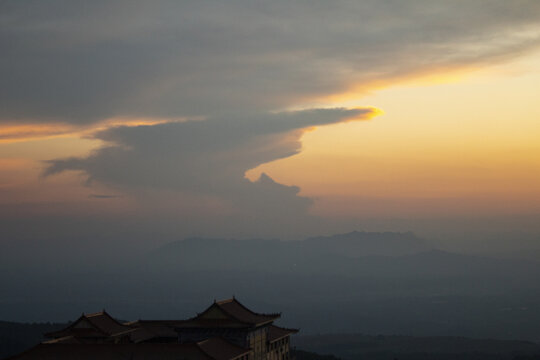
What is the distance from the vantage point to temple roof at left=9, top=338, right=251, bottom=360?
54.4 metres

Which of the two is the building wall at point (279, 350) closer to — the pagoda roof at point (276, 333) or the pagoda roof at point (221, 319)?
the pagoda roof at point (276, 333)

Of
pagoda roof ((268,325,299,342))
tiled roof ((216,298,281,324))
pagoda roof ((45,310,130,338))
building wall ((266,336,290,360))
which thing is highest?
tiled roof ((216,298,281,324))

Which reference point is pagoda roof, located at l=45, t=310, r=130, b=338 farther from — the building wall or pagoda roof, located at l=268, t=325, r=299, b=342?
the building wall

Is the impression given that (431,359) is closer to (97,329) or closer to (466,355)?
(466,355)

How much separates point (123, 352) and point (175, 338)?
56.5ft

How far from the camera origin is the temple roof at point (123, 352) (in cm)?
5438

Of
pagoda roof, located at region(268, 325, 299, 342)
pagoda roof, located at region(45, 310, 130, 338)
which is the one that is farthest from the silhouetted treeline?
pagoda roof, located at region(45, 310, 130, 338)

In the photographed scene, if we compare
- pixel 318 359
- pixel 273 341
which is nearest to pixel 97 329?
pixel 273 341

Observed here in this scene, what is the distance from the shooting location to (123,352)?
55031 millimetres

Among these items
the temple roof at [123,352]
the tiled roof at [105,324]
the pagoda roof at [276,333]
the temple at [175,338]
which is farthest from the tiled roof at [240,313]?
the tiled roof at [105,324]

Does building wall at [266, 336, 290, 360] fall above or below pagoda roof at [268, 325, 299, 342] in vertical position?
below

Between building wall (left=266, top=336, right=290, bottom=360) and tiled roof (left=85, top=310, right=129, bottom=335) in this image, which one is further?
building wall (left=266, top=336, right=290, bottom=360)

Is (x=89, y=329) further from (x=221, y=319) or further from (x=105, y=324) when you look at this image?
(x=221, y=319)

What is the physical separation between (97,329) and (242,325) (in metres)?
13.1
